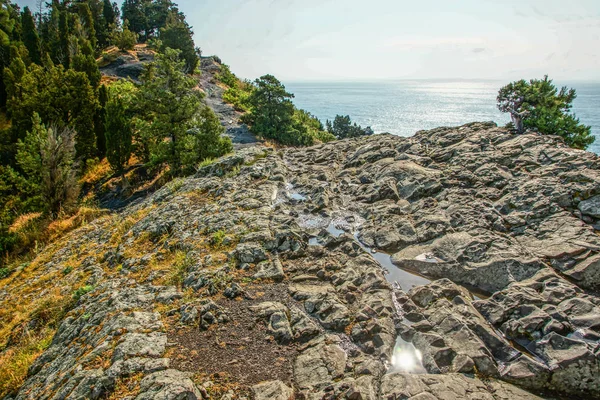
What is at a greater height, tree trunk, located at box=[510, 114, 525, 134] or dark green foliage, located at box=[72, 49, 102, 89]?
dark green foliage, located at box=[72, 49, 102, 89]

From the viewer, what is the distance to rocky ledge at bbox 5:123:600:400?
6.82 m

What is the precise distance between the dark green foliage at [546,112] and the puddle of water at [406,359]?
1802 cm

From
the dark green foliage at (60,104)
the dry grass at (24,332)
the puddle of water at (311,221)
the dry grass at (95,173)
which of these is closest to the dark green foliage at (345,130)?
the dry grass at (95,173)

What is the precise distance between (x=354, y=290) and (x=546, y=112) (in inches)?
745

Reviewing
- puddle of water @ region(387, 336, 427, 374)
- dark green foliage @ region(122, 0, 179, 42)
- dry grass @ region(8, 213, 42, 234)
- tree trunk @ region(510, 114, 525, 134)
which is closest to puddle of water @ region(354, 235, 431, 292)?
puddle of water @ region(387, 336, 427, 374)

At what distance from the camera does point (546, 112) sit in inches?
784

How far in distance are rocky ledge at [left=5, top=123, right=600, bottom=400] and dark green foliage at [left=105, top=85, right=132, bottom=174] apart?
10808 mm

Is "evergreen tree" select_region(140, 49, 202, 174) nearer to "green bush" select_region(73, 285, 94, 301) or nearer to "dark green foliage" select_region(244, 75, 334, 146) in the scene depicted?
"dark green foliage" select_region(244, 75, 334, 146)

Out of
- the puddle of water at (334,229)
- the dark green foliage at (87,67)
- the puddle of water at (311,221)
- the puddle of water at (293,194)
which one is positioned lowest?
the puddle of water at (334,229)

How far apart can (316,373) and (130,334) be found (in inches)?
185

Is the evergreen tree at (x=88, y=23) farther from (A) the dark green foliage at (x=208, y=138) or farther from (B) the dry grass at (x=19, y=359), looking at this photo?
(B) the dry grass at (x=19, y=359)

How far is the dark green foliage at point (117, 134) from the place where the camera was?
86.2 feet

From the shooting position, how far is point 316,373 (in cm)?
704

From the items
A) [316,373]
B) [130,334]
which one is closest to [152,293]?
[130,334]
